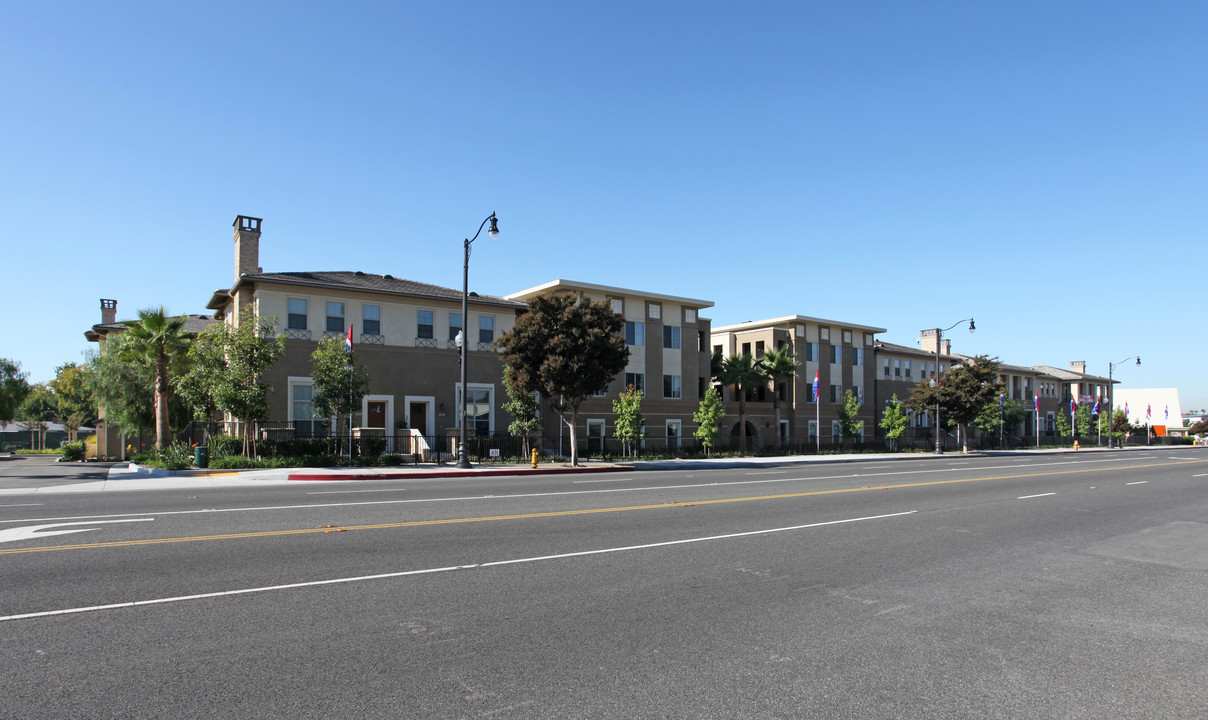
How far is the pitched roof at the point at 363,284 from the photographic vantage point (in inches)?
1258

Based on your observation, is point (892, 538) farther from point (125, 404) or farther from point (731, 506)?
point (125, 404)

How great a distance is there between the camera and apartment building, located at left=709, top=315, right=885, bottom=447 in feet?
181

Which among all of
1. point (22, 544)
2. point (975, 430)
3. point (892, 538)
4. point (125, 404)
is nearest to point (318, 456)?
point (125, 404)

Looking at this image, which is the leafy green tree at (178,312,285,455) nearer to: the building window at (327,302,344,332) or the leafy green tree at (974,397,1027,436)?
the building window at (327,302,344,332)

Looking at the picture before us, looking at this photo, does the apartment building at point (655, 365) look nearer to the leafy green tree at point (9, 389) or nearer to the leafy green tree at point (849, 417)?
the leafy green tree at point (849, 417)

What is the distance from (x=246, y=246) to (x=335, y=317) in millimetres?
5712

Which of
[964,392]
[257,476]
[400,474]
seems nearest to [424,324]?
[400,474]

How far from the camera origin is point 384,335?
1372 inches

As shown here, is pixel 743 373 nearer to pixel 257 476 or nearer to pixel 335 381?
pixel 335 381

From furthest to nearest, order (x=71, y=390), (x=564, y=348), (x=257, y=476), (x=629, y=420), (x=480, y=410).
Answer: (x=71, y=390)
(x=629, y=420)
(x=480, y=410)
(x=564, y=348)
(x=257, y=476)

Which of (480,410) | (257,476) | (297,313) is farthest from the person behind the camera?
(480,410)

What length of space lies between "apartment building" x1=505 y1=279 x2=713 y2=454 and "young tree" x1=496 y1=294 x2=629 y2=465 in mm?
11314

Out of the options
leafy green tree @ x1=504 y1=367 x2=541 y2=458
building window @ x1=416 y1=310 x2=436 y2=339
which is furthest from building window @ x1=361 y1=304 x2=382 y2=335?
leafy green tree @ x1=504 y1=367 x2=541 y2=458

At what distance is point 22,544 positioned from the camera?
9.32 metres
